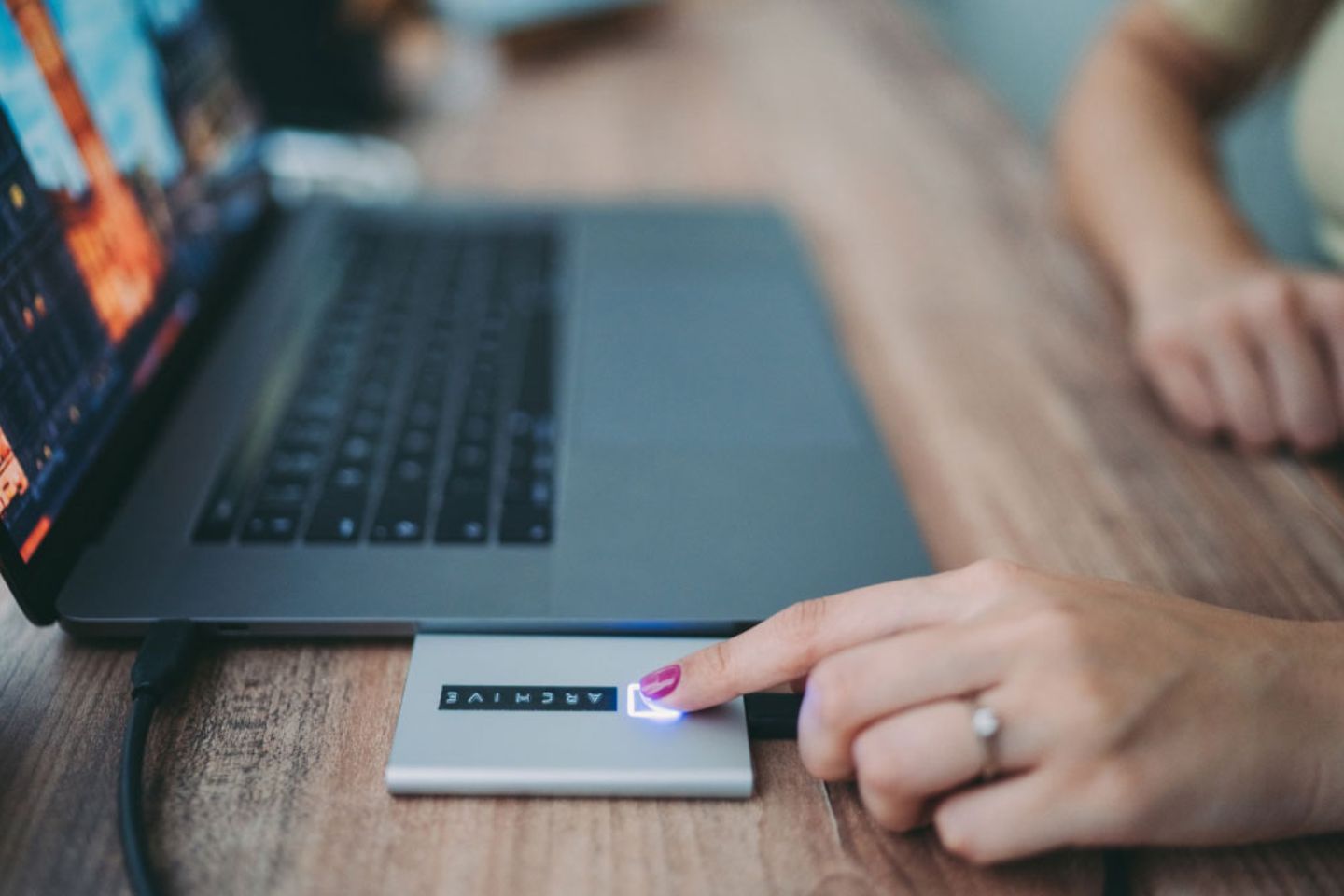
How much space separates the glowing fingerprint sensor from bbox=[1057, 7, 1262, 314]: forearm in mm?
462

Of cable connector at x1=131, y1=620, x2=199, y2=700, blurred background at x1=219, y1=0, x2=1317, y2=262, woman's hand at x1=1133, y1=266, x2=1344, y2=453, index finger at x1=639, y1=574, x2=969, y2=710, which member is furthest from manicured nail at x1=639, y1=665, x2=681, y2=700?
blurred background at x1=219, y1=0, x2=1317, y2=262

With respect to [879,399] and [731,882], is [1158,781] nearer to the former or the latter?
[731,882]

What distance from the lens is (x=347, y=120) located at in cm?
93

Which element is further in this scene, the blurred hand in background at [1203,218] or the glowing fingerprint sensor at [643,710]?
the blurred hand in background at [1203,218]

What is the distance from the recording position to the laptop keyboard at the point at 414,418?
17.4 inches

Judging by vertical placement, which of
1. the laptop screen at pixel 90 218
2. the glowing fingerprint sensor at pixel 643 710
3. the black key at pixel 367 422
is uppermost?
the laptop screen at pixel 90 218

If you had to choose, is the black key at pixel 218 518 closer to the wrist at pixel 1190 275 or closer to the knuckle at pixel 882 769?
the knuckle at pixel 882 769

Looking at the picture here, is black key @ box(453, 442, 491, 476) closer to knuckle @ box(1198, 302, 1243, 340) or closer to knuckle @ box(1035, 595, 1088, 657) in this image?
knuckle @ box(1035, 595, 1088, 657)

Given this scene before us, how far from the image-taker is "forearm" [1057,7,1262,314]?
626 millimetres

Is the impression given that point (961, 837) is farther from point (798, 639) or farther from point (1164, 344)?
point (1164, 344)

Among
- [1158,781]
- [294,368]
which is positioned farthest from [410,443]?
[1158,781]

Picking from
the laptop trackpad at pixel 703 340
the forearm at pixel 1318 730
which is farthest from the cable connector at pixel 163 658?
the forearm at pixel 1318 730

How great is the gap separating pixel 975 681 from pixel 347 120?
868mm

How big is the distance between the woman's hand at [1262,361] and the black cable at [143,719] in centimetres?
59
